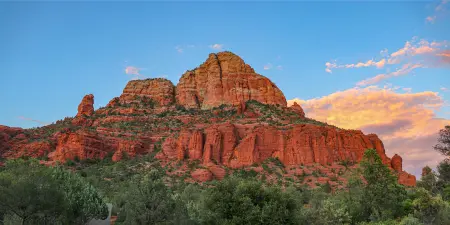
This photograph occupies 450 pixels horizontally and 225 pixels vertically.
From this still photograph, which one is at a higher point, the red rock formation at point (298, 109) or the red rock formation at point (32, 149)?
the red rock formation at point (298, 109)

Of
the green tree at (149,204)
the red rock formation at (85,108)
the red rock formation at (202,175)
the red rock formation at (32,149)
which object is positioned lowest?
the green tree at (149,204)

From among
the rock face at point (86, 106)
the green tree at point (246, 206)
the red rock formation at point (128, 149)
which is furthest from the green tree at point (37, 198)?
the rock face at point (86, 106)

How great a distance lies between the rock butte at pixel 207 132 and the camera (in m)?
77.8

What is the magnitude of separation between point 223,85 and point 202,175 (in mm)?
48681

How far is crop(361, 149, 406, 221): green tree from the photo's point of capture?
115 ft

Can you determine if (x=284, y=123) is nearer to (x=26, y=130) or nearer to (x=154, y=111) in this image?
(x=154, y=111)

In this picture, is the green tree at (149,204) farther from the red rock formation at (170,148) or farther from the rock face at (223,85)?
the rock face at (223,85)

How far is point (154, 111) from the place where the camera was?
107312 mm

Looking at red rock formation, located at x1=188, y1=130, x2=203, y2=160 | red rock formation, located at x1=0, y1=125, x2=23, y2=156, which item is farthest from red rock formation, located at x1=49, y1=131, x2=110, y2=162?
red rock formation, located at x1=188, y1=130, x2=203, y2=160

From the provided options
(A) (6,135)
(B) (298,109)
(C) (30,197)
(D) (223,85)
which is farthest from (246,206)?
(D) (223,85)

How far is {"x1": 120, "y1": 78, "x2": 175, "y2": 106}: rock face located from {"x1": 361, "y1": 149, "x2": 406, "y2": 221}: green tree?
8287cm

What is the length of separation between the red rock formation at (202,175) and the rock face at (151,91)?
46.7m

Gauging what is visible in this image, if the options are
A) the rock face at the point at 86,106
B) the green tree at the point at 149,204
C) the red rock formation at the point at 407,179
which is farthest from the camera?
the rock face at the point at 86,106

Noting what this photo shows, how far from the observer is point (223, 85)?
113m
